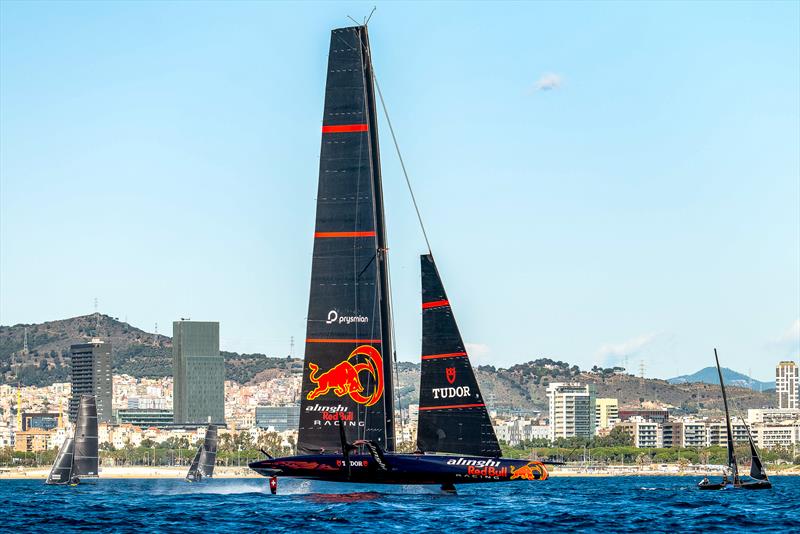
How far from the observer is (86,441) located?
360ft

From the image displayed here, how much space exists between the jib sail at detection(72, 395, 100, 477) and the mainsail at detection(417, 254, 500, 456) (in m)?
63.2

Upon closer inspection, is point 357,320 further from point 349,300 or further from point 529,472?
point 529,472

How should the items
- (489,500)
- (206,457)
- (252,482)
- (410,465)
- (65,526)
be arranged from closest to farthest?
(65,526)
(410,465)
(489,500)
(252,482)
(206,457)

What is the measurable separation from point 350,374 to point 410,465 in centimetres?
368

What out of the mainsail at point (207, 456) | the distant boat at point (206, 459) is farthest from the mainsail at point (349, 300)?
the mainsail at point (207, 456)

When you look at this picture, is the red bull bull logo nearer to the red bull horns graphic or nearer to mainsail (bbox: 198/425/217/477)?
the red bull horns graphic

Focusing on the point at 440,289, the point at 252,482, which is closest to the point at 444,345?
the point at 440,289

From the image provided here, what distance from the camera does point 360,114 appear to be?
47281 mm

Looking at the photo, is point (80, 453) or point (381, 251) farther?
point (80, 453)

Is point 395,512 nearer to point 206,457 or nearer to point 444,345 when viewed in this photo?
point 444,345

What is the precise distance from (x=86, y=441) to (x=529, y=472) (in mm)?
69987

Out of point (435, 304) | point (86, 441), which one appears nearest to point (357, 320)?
point (435, 304)

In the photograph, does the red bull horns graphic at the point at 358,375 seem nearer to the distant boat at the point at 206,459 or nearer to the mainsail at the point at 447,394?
the mainsail at the point at 447,394

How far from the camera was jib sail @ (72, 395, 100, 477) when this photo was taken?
348ft
